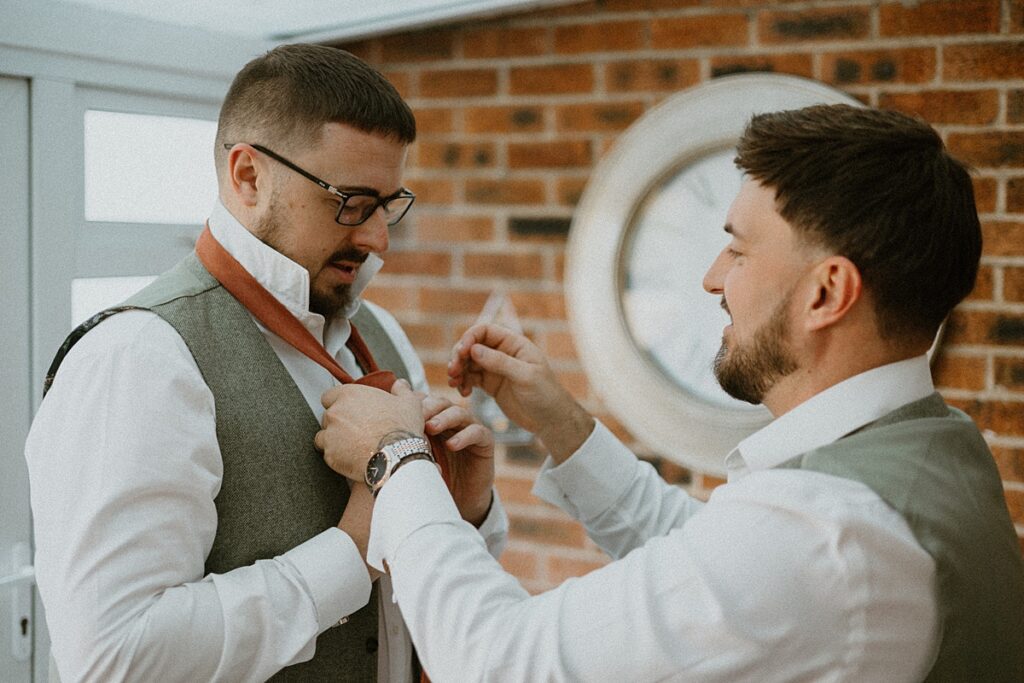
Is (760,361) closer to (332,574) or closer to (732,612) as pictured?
(732,612)

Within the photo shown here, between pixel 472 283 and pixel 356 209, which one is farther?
pixel 472 283

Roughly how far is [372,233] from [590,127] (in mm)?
1186

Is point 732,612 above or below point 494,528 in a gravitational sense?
above

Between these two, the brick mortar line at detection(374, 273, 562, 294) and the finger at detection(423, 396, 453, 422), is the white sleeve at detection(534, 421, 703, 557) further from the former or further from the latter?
the brick mortar line at detection(374, 273, 562, 294)

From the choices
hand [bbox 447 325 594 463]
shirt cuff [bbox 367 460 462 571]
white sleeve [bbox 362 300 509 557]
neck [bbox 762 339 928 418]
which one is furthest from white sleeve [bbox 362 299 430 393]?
neck [bbox 762 339 928 418]

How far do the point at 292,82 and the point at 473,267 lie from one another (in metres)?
1.33

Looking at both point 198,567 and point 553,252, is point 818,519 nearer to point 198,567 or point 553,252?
point 198,567

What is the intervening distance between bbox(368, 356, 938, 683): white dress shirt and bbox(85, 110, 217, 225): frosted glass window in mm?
1524

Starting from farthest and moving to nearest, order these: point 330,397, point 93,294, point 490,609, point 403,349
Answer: point 93,294 → point 403,349 → point 330,397 → point 490,609

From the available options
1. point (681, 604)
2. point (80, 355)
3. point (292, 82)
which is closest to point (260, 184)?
point (292, 82)

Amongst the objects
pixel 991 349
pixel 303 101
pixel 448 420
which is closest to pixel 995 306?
pixel 991 349

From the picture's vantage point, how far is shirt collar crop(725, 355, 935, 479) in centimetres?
137

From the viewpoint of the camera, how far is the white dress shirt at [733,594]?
3.94 feet

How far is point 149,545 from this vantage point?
1.35 meters
